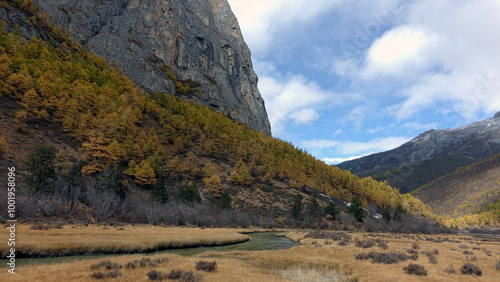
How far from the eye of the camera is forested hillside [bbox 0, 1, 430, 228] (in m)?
51.7

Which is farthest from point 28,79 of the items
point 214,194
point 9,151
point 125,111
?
point 214,194

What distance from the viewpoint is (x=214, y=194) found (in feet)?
300

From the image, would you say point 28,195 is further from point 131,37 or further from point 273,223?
point 131,37

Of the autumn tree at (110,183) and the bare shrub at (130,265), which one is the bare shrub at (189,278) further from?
the autumn tree at (110,183)

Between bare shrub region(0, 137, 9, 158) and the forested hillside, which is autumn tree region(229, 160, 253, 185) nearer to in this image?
the forested hillside

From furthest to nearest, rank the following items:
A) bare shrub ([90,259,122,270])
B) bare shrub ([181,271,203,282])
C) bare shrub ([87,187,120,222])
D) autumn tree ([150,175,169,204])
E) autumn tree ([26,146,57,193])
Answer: autumn tree ([150,175,169,204]) < bare shrub ([87,187,120,222]) < autumn tree ([26,146,57,193]) < bare shrub ([90,259,122,270]) < bare shrub ([181,271,203,282])

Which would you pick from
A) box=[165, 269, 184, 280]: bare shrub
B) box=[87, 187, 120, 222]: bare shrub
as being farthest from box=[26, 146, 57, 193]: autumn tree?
box=[165, 269, 184, 280]: bare shrub

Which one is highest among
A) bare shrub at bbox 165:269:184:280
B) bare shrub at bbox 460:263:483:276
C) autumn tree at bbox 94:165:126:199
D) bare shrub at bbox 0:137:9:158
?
bare shrub at bbox 0:137:9:158

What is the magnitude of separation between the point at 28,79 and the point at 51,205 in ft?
223

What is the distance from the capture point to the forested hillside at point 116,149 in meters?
51.7

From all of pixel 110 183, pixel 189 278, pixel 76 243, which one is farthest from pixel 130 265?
pixel 110 183

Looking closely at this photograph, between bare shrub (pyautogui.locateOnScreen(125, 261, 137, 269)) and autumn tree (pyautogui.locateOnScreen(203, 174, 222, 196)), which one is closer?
bare shrub (pyautogui.locateOnScreen(125, 261, 137, 269))

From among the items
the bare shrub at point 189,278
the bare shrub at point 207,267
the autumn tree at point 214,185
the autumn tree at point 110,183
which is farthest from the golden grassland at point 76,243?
the autumn tree at point 214,185

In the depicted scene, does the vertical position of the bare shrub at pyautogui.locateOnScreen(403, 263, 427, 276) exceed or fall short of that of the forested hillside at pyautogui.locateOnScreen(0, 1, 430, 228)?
it falls short
